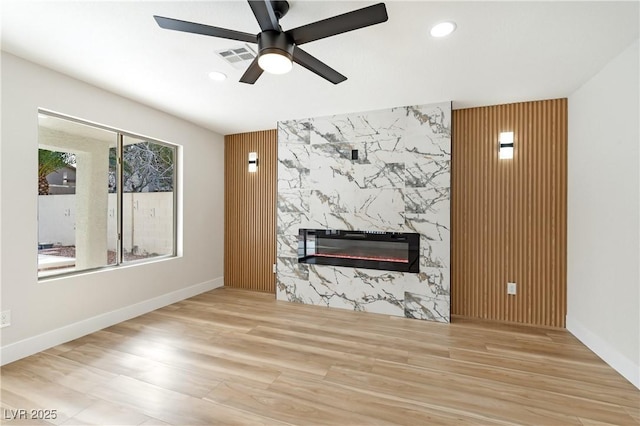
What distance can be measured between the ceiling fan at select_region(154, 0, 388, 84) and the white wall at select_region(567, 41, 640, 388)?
223 centimetres

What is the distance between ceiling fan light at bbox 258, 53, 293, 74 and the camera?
1.73 meters

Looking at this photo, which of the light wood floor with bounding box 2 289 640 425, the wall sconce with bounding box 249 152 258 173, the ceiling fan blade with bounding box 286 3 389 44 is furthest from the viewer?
the wall sconce with bounding box 249 152 258 173

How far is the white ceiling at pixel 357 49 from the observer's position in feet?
6.05

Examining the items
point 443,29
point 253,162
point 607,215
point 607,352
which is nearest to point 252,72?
point 443,29

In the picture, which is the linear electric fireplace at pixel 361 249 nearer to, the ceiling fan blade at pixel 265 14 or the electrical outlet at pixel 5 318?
the ceiling fan blade at pixel 265 14

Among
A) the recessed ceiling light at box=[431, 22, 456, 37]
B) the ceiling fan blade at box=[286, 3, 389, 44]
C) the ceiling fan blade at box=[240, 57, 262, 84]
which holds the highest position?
the recessed ceiling light at box=[431, 22, 456, 37]

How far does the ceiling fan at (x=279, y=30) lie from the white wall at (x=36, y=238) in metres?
1.89

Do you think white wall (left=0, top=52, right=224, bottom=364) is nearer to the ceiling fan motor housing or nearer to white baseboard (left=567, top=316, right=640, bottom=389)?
the ceiling fan motor housing

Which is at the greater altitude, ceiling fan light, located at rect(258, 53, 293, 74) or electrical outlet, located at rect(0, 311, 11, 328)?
ceiling fan light, located at rect(258, 53, 293, 74)

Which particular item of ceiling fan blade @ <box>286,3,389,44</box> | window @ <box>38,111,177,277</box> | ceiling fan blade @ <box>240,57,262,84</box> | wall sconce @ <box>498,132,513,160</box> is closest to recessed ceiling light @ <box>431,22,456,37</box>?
ceiling fan blade @ <box>286,3,389,44</box>

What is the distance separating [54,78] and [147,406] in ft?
9.86

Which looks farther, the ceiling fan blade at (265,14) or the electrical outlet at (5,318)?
the electrical outlet at (5,318)

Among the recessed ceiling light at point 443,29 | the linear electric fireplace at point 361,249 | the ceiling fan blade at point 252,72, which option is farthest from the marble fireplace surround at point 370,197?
the ceiling fan blade at point 252,72

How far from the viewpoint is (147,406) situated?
1.88m
